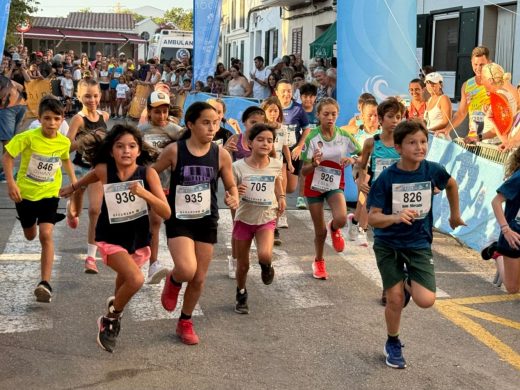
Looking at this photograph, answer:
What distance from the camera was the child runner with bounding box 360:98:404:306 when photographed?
7.73 meters

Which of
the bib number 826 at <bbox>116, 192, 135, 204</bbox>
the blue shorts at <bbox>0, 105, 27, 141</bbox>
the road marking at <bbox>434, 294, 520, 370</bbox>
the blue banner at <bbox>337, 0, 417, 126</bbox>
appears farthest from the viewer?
the blue shorts at <bbox>0, 105, 27, 141</bbox>

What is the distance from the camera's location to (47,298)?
7.00 meters

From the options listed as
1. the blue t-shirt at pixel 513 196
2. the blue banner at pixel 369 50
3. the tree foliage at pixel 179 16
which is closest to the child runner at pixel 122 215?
the blue t-shirt at pixel 513 196

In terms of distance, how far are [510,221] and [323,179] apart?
2.11 m

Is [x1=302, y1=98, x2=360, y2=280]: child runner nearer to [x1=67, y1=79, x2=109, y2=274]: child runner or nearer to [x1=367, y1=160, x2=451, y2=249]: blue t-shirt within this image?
[x1=67, y1=79, x2=109, y2=274]: child runner

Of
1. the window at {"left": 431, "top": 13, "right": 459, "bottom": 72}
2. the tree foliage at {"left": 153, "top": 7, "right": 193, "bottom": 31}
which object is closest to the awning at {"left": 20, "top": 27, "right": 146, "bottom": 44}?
the window at {"left": 431, "top": 13, "right": 459, "bottom": 72}

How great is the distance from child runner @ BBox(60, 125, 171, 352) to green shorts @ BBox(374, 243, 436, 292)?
1.49m

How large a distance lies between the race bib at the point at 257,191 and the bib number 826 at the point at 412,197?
1.58 metres

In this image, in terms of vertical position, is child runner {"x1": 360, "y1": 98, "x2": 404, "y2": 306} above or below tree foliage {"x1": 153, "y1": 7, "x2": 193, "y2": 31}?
below

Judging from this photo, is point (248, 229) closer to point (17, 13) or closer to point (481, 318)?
point (481, 318)

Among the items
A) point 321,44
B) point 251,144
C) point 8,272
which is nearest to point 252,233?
point 251,144

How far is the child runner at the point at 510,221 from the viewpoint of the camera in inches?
250

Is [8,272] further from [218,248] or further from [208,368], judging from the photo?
[208,368]

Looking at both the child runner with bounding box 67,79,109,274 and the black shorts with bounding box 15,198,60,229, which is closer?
the black shorts with bounding box 15,198,60,229
